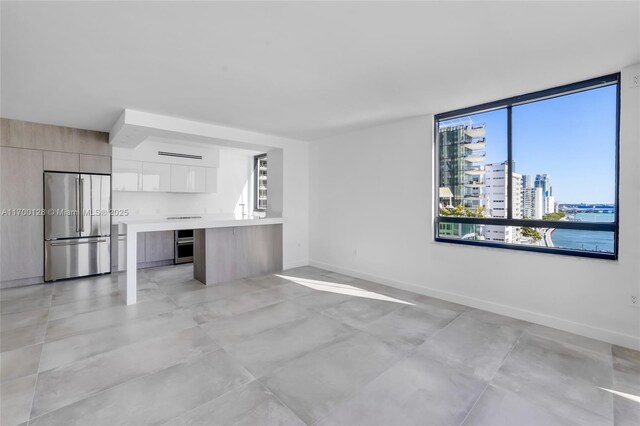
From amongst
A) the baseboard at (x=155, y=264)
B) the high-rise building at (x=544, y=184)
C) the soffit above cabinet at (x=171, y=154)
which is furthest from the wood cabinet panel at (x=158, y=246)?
the high-rise building at (x=544, y=184)

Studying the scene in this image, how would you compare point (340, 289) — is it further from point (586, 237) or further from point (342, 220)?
point (586, 237)

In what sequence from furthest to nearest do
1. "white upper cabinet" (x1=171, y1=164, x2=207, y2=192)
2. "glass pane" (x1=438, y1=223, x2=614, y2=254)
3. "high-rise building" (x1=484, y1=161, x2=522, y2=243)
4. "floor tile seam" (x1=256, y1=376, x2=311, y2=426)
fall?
1. "white upper cabinet" (x1=171, y1=164, x2=207, y2=192)
2. "high-rise building" (x1=484, y1=161, x2=522, y2=243)
3. "glass pane" (x1=438, y1=223, x2=614, y2=254)
4. "floor tile seam" (x1=256, y1=376, x2=311, y2=426)

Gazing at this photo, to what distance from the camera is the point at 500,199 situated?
12.0 feet

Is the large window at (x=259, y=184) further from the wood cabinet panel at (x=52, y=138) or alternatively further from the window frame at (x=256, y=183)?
the wood cabinet panel at (x=52, y=138)

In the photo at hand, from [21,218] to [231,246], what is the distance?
321cm

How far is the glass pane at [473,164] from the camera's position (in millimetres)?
3701

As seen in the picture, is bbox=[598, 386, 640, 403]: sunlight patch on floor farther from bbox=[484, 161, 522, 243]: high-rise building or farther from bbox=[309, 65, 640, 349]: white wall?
bbox=[484, 161, 522, 243]: high-rise building

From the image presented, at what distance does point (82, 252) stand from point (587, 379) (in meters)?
6.79

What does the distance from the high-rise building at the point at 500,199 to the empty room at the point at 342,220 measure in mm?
23

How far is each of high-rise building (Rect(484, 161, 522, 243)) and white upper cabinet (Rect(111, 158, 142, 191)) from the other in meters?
6.16

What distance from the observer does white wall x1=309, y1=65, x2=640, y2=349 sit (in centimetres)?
277

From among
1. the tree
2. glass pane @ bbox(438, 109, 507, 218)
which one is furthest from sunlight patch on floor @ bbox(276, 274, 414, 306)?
the tree

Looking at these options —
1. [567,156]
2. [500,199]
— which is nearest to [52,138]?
[500,199]

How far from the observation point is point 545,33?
Result: 7.23 ft
